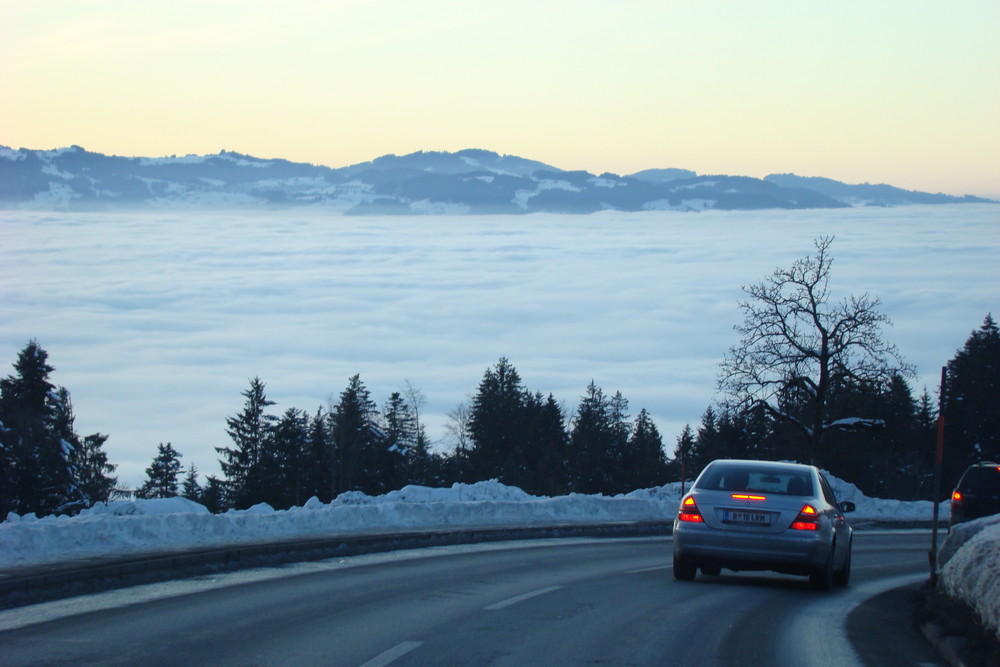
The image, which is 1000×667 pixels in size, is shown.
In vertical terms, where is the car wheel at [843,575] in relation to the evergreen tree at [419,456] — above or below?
above

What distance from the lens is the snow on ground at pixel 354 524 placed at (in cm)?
1062

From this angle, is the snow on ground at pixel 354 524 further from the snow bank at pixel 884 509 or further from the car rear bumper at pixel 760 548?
the car rear bumper at pixel 760 548

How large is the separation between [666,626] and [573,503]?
15.3 meters

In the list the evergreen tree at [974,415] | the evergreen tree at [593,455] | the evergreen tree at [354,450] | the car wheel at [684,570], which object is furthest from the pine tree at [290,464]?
the car wheel at [684,570]

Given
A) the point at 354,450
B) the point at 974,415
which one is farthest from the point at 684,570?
the point at 354,450

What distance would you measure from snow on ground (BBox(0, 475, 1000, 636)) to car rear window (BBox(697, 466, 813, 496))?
1.82 meters

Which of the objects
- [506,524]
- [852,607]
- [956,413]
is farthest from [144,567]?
[956,413]

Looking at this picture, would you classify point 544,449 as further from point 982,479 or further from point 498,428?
point 982,479

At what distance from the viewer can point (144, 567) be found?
12445 mm

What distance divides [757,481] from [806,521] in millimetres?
798

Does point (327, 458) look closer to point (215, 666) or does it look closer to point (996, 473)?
point (996, 473)

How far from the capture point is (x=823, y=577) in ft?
41.4

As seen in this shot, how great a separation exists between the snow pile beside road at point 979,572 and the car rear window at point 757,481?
72.8 inches

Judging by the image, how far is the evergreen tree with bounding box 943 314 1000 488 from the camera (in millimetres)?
62406
